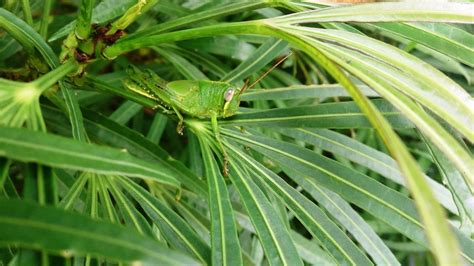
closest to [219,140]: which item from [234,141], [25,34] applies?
[234,141]

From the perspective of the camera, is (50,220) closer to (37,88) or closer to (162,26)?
(37,88)

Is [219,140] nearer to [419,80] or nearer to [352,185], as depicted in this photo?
[352,185]

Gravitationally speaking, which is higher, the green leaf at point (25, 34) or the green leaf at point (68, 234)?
the green leaf at point (25, 34)

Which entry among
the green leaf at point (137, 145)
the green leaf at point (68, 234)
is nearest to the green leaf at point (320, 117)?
the green leaf at point (137, 145)

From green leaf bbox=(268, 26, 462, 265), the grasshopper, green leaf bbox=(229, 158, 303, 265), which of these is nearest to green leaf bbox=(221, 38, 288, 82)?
the grasshopper

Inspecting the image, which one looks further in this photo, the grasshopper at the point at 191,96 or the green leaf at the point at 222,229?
the grasshopper at the point at 191,96

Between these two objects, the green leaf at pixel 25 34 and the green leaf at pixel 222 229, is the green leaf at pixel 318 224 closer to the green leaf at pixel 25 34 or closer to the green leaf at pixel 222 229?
the green leaf at pixel 222 229

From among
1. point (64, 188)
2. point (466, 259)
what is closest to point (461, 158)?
point (466, 259)

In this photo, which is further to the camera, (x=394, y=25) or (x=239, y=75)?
(x=239, y=75)
